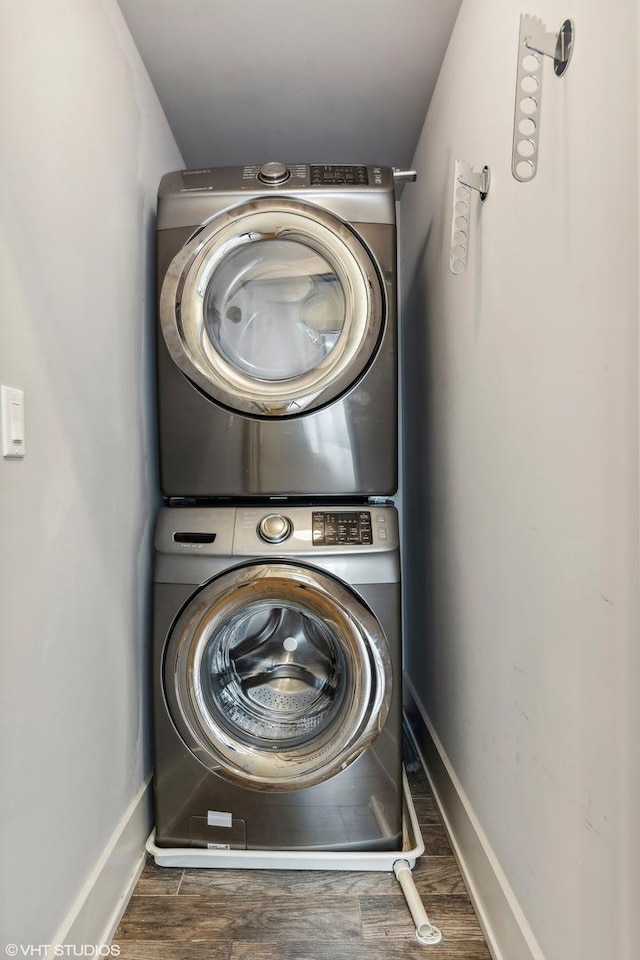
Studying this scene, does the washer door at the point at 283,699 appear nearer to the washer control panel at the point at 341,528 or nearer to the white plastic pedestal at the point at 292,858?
the washer control panel at the point at 341,528

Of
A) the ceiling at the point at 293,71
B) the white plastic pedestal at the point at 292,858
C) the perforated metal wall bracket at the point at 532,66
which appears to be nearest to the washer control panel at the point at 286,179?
the ceiling at the point at 293,71

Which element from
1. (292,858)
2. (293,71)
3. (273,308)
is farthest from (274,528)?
(293,71)

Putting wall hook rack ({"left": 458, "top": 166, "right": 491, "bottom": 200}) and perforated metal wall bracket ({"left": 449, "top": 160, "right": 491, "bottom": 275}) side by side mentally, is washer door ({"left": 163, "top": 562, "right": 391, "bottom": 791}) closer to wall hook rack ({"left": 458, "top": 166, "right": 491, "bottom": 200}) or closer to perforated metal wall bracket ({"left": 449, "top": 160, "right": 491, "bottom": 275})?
perforated metal wall bracket ({"left": 449, "top": 160, "right": 491, "bottom": 275})

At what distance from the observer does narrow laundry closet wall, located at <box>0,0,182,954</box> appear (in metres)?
1.00

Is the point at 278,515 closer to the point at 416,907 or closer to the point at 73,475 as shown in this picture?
the point at 73,475

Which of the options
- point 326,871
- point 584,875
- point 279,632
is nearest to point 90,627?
point 279,632

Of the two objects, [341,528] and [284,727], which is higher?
[341,528]

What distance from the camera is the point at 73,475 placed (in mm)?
1236

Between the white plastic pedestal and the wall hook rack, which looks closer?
the wall hook rack

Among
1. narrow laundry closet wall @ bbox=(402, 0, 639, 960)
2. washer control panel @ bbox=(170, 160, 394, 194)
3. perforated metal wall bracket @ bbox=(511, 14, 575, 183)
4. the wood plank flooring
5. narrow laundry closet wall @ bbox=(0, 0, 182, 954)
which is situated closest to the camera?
narrow laundry closet wall @ bbox=(402, 0, 639, 960)

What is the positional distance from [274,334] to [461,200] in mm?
615

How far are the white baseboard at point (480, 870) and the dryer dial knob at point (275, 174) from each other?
1782 millimetres

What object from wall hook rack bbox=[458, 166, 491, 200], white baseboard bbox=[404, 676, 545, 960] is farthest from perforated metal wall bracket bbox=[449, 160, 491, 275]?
white baseboard bbox=[404, 676, 545, 960]

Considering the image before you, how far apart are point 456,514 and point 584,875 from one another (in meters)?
0.94
